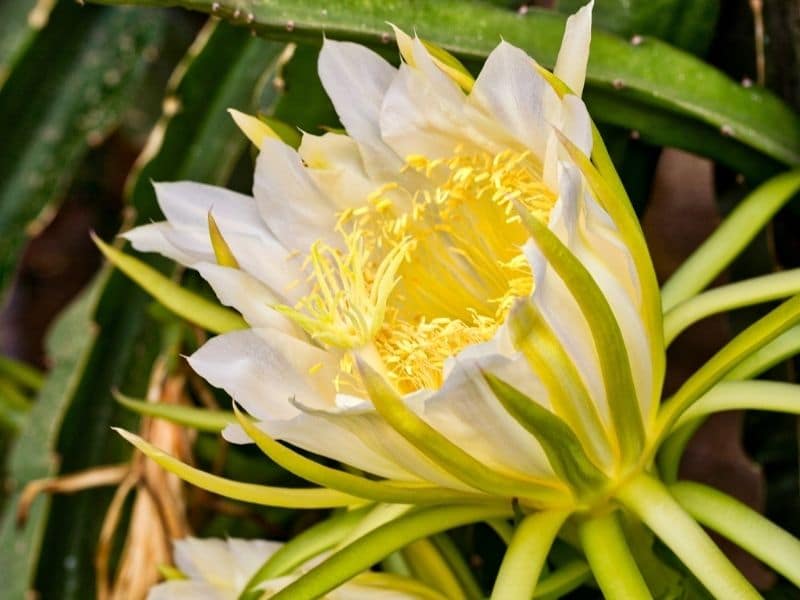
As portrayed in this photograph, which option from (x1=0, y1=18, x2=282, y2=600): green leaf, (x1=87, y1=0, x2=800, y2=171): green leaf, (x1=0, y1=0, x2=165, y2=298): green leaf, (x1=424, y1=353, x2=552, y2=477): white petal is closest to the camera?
(x1=424, y1=353, x2=552, y2=477): white petal

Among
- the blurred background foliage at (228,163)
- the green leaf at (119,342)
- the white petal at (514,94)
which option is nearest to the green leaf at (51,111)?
the blurred background foliage at (228,163)

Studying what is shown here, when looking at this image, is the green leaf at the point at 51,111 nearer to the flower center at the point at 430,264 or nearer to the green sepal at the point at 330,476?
the flower center at the point at 430,264

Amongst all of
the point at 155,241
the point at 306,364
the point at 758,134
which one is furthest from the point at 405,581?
the point at 758,134

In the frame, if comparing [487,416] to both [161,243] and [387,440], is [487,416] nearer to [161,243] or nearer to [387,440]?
[387,440]

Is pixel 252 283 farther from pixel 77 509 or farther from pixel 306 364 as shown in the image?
pixel 77 509

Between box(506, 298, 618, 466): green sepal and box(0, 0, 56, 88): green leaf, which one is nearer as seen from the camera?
box(506, 298, 618, 466): green sepal

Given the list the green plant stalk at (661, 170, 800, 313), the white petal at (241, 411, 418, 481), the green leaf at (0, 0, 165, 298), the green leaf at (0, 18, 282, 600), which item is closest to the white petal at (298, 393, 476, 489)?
the white petal at (241, 411, 418, 481)

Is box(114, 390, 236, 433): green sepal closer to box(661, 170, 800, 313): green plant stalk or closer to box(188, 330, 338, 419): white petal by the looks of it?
box(188, 330, 338, 419): white petal
